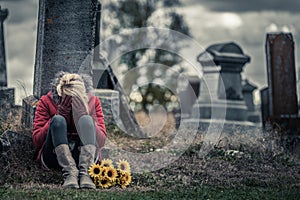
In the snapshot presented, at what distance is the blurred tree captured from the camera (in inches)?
773

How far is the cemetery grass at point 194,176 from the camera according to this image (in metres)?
5.68

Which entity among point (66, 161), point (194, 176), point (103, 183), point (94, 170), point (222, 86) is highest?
point (222, 86)

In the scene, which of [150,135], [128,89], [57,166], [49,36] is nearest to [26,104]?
[49,36]

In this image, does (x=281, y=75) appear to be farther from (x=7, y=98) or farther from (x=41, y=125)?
(x=41, y=125)

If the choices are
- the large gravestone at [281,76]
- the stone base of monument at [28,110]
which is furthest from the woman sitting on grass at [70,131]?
the large gravestone at [281,76]

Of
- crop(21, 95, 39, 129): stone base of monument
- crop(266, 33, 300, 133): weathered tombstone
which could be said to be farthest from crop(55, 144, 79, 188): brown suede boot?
crop(266, 33, 300, 133): weathered tombstone

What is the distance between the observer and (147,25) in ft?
66.2

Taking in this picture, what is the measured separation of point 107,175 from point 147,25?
14482 mm

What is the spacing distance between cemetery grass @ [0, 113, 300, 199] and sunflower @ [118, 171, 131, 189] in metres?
0.08

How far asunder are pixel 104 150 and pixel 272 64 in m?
5.21

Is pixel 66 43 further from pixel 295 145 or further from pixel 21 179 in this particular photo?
pixel 295 145

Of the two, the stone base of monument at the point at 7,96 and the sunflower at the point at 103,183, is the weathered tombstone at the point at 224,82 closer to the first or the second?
the stone base of monument at the point at 7,96

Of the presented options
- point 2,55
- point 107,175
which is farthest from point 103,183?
point 2,55

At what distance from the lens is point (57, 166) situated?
21.1ft
